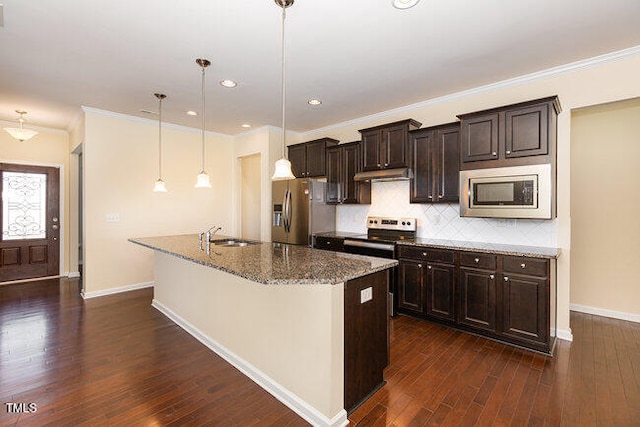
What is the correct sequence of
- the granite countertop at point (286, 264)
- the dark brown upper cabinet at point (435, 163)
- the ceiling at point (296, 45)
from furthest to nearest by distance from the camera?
the dark brown upper cabinet at point (435, 163), the ceiling at point (296, 45), the granite countertop at point (286, 264)

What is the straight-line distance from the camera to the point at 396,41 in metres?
2.64

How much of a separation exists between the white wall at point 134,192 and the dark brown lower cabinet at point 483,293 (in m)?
4.02

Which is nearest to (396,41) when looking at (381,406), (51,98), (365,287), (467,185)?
(467,185)

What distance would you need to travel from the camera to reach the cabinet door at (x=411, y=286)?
3527mm

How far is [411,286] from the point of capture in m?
3.62

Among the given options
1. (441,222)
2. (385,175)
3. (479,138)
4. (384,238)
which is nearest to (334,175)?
(385,175)

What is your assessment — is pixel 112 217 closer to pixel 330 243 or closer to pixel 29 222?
pixel 29 222

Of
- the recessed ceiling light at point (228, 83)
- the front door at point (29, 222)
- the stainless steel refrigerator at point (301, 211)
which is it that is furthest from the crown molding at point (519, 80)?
the front door at point (29, 222)

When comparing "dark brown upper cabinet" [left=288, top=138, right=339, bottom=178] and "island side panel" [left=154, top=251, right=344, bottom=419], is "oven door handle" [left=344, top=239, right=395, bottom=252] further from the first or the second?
"island side panel" [left=154, top=251, right=344, bottom=419]

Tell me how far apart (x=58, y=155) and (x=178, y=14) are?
521cm

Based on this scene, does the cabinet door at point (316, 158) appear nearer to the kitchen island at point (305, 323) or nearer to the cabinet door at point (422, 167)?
the cabinet door at point (422, 167)

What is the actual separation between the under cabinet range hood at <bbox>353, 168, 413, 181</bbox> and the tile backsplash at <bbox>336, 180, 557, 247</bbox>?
0.42 metres

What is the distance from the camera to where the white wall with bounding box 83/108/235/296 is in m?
4.59

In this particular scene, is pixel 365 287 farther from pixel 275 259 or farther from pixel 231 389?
pixel 231 389
